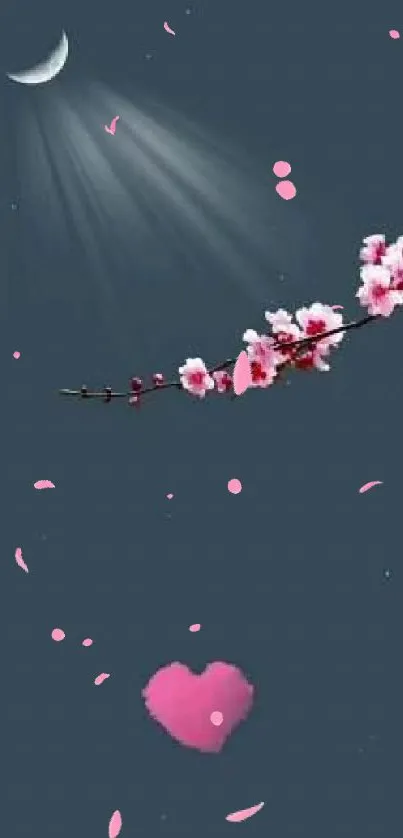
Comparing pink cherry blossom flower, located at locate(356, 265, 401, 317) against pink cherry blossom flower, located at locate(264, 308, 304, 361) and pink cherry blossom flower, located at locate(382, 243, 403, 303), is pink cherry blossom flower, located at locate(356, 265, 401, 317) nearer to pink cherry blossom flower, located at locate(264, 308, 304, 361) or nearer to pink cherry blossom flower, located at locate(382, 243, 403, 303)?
pink cherry blossom flower, located at locate(382, 243, 403, 303)

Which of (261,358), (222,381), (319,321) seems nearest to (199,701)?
(222,381)

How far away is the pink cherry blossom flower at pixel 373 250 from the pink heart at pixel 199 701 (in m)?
2.17

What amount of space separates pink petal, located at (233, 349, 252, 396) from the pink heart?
1.47 meters

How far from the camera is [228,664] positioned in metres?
4.85

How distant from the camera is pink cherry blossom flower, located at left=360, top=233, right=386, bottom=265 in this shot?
412 centimetres

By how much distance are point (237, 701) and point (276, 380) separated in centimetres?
168

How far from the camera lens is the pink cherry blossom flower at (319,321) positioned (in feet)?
14.0

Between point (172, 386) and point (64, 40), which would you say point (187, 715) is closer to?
point (172, 386)

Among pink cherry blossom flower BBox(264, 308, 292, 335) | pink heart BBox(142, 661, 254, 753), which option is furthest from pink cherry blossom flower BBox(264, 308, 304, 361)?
pink heart BBox(142, 661, 254, 753)

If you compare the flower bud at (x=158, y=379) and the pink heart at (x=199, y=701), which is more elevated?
the flower bud at (x=158, y=379)

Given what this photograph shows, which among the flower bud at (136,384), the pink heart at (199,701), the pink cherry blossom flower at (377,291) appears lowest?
the pink heart at (199,701)

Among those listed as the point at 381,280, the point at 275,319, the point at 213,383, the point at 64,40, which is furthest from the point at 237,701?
the point at 64,40

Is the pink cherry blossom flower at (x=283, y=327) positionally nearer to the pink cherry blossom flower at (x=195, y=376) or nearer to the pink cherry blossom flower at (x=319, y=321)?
the pink cherry blossom flower at (x=319, y=321)

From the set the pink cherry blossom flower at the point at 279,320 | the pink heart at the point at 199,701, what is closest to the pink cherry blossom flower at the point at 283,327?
the pink cherry blossom flower at the point at 279,320
